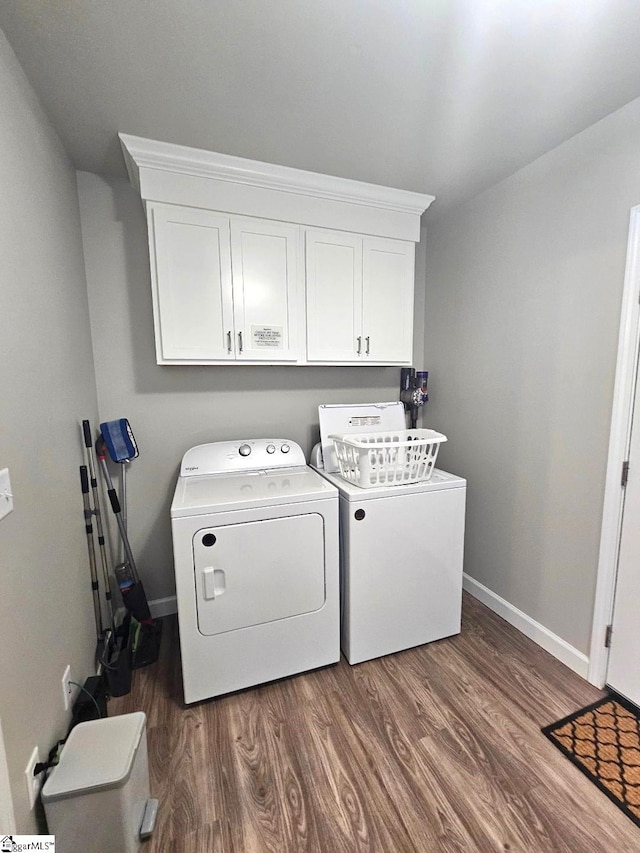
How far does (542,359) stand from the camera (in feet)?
6.33

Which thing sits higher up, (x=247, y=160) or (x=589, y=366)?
(x=247, y=160)

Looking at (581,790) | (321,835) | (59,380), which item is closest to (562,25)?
(59,380)

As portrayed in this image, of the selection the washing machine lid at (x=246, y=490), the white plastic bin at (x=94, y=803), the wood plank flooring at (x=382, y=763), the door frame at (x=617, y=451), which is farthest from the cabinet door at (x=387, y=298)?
the white plastic bin at (x=94, y=803)

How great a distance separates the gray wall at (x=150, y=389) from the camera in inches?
80.6

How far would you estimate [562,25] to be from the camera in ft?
3.86

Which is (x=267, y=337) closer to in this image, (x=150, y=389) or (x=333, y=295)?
(x=333, y=295)

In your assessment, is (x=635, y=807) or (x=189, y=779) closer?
(x=635, y=807)

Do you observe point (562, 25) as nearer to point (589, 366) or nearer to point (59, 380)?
point (589, 366)

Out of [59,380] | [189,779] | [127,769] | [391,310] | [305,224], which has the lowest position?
[189,779]

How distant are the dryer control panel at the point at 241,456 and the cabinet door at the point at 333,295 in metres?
0.59

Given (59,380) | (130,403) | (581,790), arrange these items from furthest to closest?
(130,403) < (59,380) < (581,790)

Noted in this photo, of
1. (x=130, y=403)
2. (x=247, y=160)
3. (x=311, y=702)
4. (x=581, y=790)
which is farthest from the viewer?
(x=130, y=403)

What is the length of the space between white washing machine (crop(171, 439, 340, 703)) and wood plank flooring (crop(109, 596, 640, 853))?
0.15 m

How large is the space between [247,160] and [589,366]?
76.2 inches
